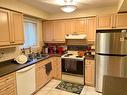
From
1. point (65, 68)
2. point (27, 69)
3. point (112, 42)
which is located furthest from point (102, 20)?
point (27, 69)

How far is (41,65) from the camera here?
10.7 ft

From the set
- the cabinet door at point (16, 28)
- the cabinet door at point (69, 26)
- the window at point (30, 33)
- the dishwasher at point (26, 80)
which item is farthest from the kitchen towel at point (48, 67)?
the cabinet door at point (69, 26)

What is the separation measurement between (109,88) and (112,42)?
1.60 meters

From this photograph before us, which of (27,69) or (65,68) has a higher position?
(27,69)

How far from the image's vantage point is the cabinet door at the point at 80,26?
373cm

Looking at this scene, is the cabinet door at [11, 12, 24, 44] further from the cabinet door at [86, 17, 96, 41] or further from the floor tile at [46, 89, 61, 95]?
the cabinet door at [86, 17, 96, 41]

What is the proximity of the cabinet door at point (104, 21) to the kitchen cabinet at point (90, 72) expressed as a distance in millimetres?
1060

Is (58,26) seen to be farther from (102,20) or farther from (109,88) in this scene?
(109,88)

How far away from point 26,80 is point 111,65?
2159 millimetres

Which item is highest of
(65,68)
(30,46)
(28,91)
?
(30,46)

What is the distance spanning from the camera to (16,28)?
2.67 m

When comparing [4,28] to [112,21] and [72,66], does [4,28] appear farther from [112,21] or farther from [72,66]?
[112,21]

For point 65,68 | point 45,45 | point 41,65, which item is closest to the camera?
point 41,65

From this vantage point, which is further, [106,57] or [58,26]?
[58,26]
